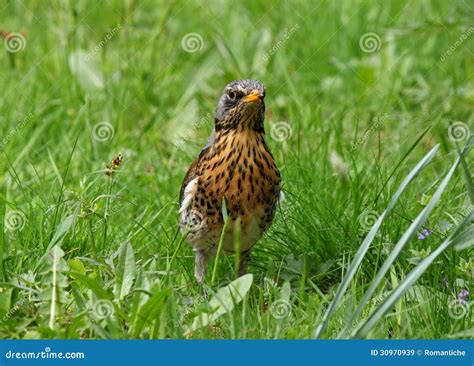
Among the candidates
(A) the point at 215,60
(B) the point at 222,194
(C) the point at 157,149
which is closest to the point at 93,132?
(C) the point at 157,149

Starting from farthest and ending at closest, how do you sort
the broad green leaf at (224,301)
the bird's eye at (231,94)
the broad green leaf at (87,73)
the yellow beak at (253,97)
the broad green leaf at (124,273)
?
the broad green leaf at (87,73) → the bird's eye at (231,94) → the yellow beak at (253,97) → the broad green leaf at (124,273) → the broad green leaf at (224,301)

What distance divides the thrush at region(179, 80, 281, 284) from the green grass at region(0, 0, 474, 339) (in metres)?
0.18

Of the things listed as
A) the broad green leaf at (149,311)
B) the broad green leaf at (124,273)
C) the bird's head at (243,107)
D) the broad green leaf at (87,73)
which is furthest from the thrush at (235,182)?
the broad green leaf at (87,73)

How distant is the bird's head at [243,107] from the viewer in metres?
5.20

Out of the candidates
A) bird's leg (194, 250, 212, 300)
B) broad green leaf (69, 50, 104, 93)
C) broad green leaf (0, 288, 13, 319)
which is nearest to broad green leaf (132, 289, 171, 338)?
broad green leaf (0, 288, 13, 319)

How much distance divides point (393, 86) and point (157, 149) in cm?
194

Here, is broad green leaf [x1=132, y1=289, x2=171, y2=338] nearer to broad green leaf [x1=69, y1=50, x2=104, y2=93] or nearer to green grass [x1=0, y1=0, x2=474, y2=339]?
green grass [x1=0, y1=0, x2=474, y2=339]

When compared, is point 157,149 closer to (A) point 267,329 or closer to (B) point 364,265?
(B) point 364,265

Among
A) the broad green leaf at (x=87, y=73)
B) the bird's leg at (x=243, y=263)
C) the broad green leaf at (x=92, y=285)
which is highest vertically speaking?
the broad green leaf at (x=87, y=73)

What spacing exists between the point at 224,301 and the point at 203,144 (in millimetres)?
2756

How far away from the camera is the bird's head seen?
17.1 feet

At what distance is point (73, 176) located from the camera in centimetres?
666

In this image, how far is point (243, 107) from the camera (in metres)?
5.23

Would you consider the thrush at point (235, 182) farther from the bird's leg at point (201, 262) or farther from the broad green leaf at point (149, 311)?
the broad green leaf at point (149, 311)
